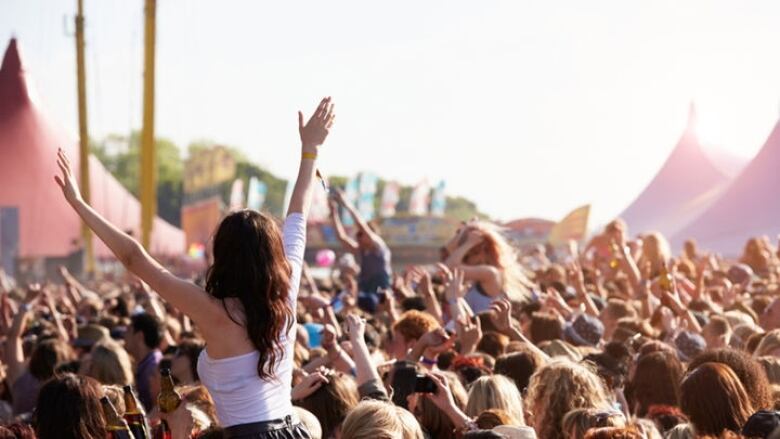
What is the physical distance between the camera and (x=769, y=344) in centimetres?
589

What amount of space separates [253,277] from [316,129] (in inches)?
26.2

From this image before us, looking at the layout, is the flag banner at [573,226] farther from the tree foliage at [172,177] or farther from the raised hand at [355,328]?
the tree foliage at [172,177]

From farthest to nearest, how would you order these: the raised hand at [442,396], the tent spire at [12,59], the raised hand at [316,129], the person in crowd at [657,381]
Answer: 1. the tent spire at [12,59]
2. the person in crowd at [657,381]
3. the raised hand at [442,396]
4. the raised hand at [316,129]

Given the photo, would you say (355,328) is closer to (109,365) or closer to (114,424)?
(114,424)

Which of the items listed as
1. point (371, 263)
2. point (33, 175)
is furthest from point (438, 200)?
point (371, 263)

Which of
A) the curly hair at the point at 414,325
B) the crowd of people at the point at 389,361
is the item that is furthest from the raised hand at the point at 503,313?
the curly hair at the point at 414,325

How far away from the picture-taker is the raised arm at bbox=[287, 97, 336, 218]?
3.78 metres

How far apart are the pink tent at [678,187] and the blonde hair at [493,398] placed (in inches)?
1039

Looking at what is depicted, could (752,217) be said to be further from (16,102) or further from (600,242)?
(16,102)

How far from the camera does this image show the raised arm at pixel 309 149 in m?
3.78

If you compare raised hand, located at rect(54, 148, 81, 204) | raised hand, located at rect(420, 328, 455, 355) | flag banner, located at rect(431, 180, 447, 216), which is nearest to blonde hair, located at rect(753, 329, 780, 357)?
raised hand, located at rect(420, 328, 455, 355)

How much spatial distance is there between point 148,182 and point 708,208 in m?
20.3

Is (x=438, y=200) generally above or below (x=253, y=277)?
→ below

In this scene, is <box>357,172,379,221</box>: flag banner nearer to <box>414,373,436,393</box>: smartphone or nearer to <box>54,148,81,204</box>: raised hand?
<box>414,373,436,393</box>: smartphone
